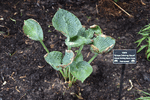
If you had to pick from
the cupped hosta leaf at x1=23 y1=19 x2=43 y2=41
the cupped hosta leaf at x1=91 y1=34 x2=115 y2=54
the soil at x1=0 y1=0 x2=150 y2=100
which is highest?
the cupped hosta leaf at x1=23 y1=19 x2=43 y2=41

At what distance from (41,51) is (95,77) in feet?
1.77

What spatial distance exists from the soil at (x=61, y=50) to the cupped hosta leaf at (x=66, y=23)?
1.82 feet

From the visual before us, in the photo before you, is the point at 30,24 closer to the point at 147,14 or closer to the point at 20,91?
the point at 20,91

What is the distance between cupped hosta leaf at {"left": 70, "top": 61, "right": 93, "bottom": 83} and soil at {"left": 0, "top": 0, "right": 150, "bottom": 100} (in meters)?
0.42

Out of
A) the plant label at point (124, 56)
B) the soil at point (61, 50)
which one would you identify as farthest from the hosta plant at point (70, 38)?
the soil at point (61, 50)

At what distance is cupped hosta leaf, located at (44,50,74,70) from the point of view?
0.60 metres

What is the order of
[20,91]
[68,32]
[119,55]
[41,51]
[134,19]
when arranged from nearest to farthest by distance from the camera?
[68,32] → [119,55] → [20,91] → [41,51] → [134,19]

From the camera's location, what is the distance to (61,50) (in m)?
1.21

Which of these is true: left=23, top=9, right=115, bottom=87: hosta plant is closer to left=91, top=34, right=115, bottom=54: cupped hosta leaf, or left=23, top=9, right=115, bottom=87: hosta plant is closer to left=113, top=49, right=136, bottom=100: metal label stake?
left=91, top=34, right=115, bottom=54: cupped hosta leaf

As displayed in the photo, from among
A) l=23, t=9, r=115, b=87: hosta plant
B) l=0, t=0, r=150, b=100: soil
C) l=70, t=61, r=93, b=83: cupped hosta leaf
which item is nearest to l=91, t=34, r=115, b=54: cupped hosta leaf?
l=23, t=9, r=115, b=87: hosta plant

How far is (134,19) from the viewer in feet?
4.32

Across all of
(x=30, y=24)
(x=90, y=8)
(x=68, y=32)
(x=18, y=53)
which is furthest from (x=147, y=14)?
(x=18, y=53)

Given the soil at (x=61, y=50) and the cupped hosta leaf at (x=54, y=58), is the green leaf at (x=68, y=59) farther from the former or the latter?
the soil at (x=61, y=50)

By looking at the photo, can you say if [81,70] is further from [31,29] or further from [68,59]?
[31,29]
